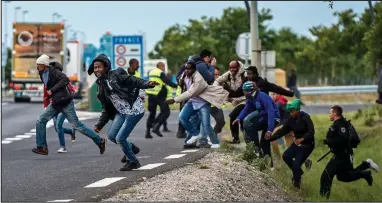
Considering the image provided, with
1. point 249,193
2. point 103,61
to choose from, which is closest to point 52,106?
point 103,61

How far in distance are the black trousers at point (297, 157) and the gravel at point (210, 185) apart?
2.96 ft

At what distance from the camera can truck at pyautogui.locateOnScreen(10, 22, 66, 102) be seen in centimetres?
5591

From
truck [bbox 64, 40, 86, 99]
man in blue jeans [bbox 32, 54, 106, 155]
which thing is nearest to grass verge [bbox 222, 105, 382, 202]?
man in blue jeans [bbox 32, 54, 106, 155]

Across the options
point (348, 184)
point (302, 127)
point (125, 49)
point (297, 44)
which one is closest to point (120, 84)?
point (302, 127)

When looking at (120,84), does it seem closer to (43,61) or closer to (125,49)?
(43,61)

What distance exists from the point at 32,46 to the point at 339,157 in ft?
136

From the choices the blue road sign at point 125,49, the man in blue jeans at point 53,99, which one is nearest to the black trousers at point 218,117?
the man in blue jeans at point 53,99

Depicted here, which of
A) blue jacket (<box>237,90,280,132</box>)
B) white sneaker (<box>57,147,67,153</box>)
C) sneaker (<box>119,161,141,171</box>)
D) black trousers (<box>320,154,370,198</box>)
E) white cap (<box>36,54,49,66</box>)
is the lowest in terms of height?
white sneaker (<box>57,147,67,153</box>)

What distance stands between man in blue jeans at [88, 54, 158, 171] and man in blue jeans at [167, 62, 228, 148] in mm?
3408

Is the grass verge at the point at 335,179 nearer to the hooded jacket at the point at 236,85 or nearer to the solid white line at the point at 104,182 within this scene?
the hooded jacket at the point at 236,85

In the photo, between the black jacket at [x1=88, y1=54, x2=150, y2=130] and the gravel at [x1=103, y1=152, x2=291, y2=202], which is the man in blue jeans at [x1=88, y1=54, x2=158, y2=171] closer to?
the black jacket at [x1=88, y1=54, x2=150, y2=130]

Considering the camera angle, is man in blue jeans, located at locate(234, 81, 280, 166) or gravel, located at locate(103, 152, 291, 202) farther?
man in blue jeans, located at locate(234, 81, 280, 166)

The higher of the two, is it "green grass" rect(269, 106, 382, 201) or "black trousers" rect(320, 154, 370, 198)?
"black trousers" rect(320, 154, 370, 198)

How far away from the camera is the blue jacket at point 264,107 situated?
17.7 meters
